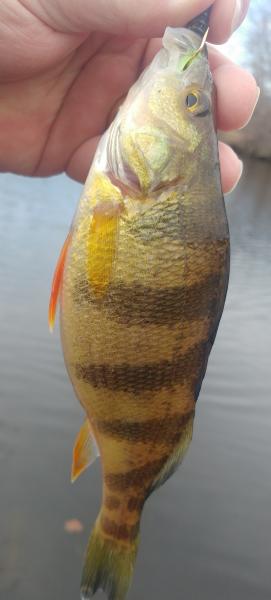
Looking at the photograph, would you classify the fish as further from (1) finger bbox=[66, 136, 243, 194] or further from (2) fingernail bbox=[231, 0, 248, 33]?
(1) finger bbox=[66, 136, 243, 194]

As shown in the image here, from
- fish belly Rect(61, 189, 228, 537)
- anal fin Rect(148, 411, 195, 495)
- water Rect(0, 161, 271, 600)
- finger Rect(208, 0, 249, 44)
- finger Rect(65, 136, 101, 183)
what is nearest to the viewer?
fish belly Rect(61, 189, 228, 537)

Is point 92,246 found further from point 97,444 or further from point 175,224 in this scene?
point 97,444

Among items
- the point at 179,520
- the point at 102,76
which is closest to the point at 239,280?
the point at 179,520

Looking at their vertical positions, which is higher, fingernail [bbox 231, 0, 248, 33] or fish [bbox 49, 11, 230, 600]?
fingernail [bbox 231, 0, 248, 33]

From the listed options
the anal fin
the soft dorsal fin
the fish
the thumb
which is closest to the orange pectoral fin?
the fish

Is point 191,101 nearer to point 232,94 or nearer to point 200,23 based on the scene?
point 200,23

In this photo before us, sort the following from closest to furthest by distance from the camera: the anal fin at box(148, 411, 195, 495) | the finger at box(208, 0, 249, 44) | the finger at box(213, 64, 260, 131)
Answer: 1. the anal fin at box(148, 411, 195, 495)
2. the finger at box(208, 0, 249, 44)
3. the finger at box(213, 64, 260, 131)
